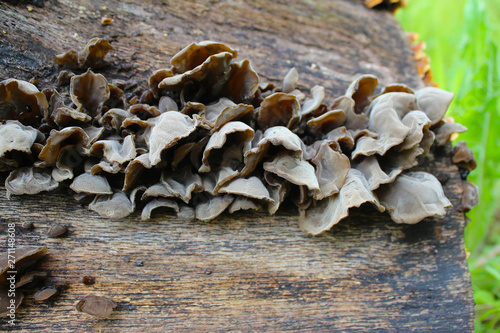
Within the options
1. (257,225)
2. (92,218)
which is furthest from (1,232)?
(257,225)

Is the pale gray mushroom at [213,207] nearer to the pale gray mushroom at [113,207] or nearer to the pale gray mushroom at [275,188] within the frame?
the pale gray mushroom at [275,188]

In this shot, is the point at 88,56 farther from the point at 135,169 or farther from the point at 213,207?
the point at 213,207

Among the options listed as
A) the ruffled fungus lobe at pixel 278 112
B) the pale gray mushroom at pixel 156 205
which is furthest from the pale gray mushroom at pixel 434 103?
the pale gray mushroom at pixel 156 205

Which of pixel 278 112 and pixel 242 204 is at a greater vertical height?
pixel 278 112

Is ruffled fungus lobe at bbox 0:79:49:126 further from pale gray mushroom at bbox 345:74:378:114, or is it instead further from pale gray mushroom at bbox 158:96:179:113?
pale gray mushroom at bbox 345:74:378:114

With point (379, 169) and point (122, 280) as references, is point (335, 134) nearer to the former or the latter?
point (379, 169)

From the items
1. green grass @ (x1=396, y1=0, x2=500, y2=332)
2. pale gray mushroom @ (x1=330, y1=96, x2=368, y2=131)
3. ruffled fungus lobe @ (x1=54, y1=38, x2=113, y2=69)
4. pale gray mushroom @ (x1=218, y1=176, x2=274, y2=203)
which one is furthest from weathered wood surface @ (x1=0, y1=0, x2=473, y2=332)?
green grass @ (x1=396, y1=0, x2=500, y2=332)

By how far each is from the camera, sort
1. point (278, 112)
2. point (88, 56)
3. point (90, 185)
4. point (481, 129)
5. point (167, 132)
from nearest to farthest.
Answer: point (167, 132) < point (90, 185) < point (278, 112) < point (88, 56) < point (481, 129)

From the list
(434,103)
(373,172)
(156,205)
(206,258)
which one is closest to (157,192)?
(156,205)
